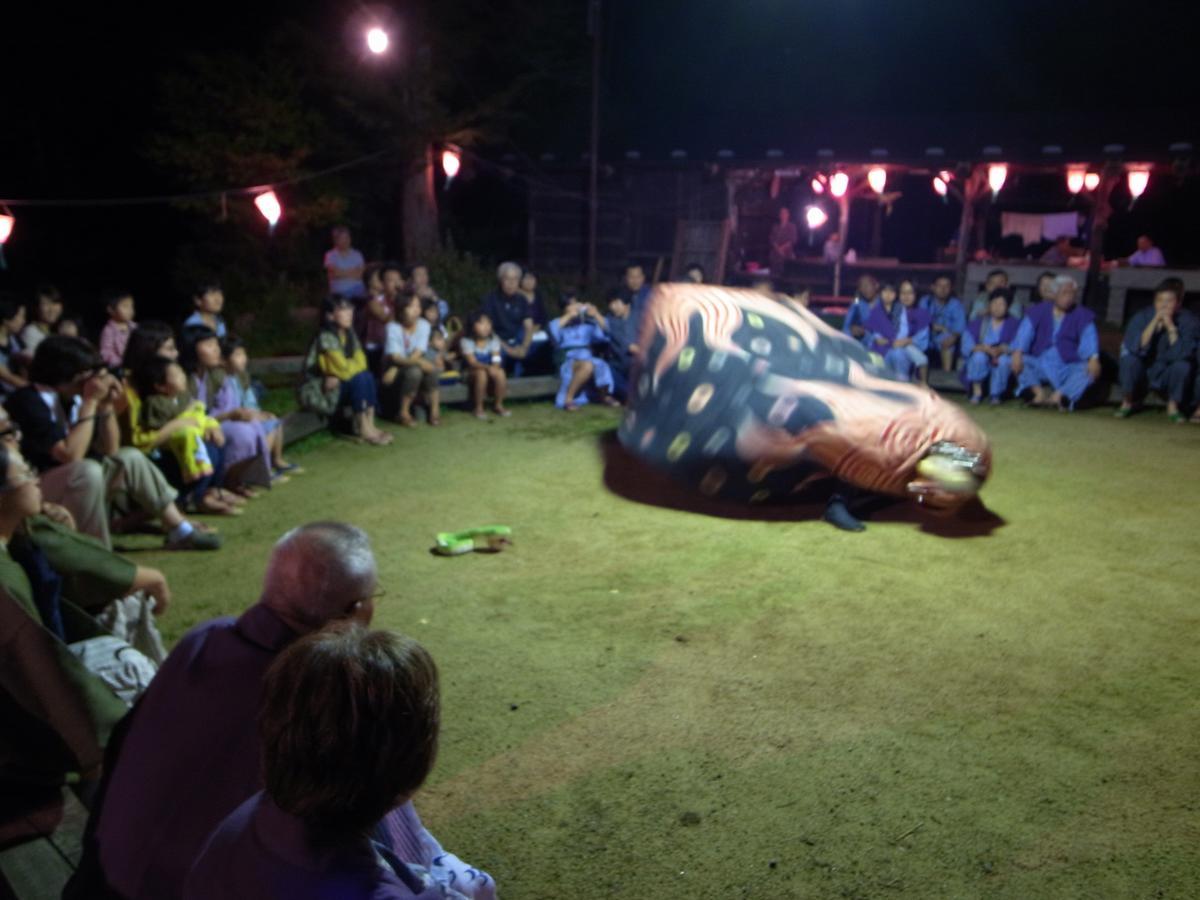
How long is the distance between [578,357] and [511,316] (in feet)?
2.77

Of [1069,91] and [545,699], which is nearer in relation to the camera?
[545,699]

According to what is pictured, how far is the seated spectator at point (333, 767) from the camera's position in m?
1.34

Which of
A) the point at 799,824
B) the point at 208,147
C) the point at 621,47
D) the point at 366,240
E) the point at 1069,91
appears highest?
the point at 621,47

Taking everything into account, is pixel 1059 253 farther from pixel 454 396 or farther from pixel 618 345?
pixel 454 396

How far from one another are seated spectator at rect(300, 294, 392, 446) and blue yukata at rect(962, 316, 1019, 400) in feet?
19.6

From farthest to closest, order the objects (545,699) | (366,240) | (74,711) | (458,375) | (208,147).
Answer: (366,240), (208,147), (458,375), (545,699), (74,711)

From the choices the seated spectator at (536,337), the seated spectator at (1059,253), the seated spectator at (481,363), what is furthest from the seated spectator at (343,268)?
the seated spectator at (1059,253)

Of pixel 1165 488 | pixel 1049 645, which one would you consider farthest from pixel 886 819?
pixel 1165 488

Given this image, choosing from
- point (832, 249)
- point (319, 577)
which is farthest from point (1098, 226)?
point (319, 577)

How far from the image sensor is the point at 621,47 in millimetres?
21172

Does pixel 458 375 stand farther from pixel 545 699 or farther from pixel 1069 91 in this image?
pixel 1069 91

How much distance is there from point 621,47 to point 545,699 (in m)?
19.8

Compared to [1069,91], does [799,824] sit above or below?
below

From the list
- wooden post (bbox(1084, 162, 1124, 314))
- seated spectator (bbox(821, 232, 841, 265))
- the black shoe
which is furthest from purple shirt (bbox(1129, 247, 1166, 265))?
the black shoe
